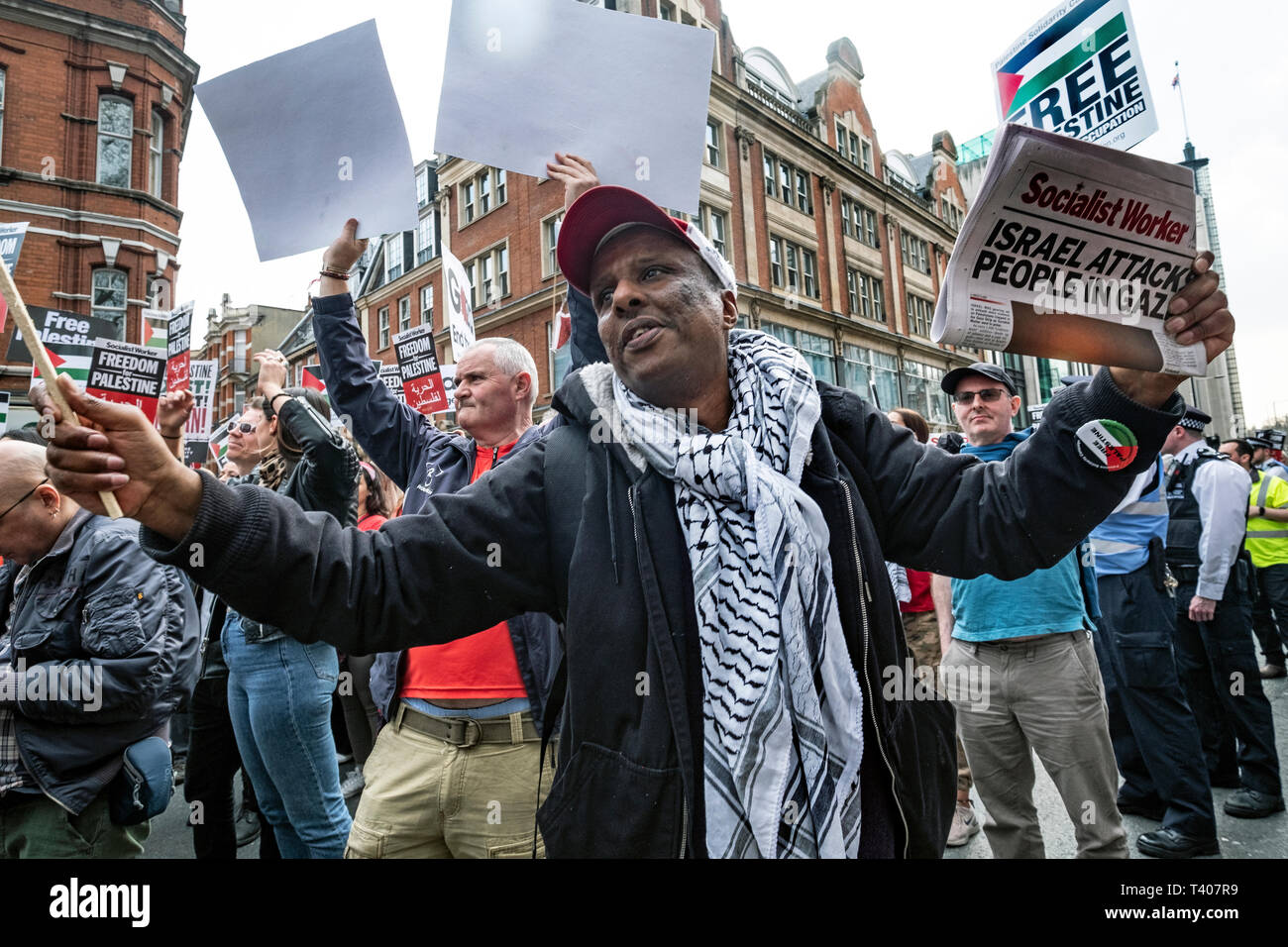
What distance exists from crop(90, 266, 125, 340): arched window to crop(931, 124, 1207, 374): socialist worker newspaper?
22.1 meters

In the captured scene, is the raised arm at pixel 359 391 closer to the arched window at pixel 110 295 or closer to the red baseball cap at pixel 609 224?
the red baseball cap at pixel 609 224

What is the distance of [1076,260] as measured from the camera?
1.45m

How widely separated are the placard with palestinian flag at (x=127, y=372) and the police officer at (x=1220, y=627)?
6.18 metres

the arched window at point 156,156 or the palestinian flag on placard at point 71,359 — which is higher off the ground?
the arched window at point 156,156

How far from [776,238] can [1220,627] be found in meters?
23.4

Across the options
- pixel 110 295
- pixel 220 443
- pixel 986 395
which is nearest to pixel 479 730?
pixel 986 395

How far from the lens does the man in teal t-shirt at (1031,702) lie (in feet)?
10.7

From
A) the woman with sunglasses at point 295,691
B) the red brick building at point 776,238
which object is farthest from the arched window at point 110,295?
the woman with sunglasses at point 295,691

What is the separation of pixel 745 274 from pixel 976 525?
79.4 ft

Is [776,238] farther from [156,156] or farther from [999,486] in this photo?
[999,486]

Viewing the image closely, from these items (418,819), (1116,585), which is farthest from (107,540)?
(1116,585)

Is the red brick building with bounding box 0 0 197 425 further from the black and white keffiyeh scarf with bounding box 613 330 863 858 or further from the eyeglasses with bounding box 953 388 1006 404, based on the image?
the black and white keffiyeh scarf with bounding box 613 330 863 858

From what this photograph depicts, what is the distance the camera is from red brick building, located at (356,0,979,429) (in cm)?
2441
